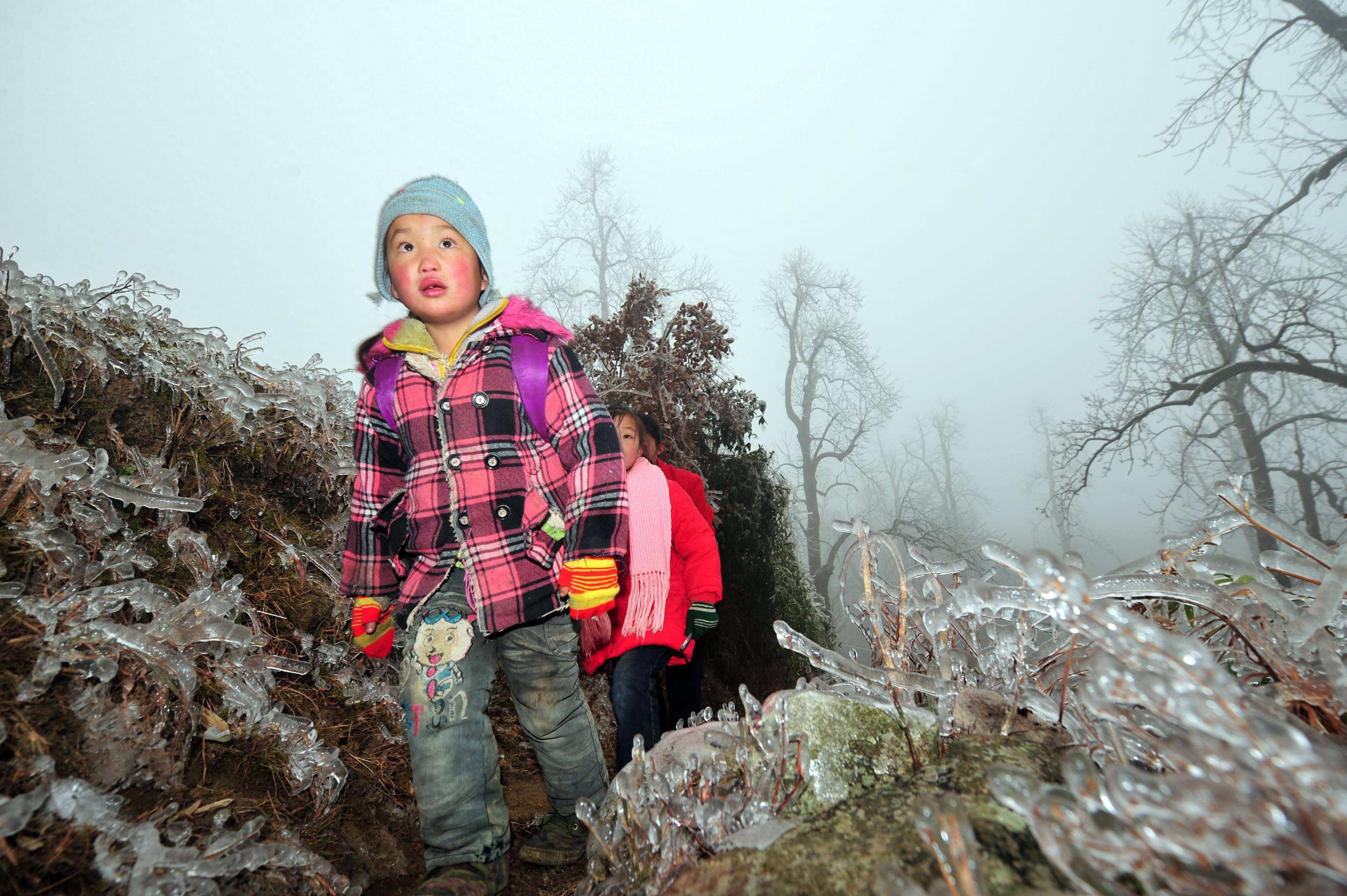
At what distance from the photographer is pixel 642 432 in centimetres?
381

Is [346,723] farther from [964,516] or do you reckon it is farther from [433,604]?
[964,516]

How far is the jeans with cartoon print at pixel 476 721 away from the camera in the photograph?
173cm

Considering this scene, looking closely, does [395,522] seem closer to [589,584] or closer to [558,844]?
[589,584]

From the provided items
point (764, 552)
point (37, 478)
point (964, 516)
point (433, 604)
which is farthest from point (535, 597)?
point (964, 516)

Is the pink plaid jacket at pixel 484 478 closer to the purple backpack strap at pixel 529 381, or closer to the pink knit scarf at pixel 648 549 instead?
the purple backpack strap at pixel 529 381

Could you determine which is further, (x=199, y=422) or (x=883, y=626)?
(x=199, y=422)

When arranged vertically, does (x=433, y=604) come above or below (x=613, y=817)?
above

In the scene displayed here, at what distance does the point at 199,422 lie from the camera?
2.50 metres

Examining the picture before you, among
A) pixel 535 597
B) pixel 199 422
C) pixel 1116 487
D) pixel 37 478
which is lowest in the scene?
pixel 1116 487

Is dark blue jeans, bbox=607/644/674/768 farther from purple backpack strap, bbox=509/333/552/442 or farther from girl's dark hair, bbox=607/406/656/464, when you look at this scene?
purple backpack strap, bbox=509/333/552/442

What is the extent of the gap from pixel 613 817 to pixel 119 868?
3.30 feet

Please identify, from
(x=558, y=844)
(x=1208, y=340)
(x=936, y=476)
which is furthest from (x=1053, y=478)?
(x=558, y=844)

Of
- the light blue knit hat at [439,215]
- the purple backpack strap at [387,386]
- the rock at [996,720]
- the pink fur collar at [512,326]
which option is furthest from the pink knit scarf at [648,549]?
the rock at [996,720]

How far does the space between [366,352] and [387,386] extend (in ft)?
0.79
